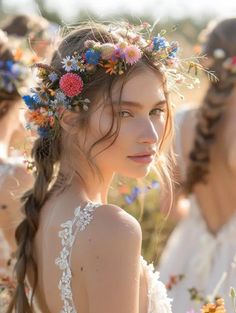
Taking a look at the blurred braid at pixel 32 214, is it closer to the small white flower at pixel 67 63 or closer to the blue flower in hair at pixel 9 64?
the small white flower at pixel 67 63

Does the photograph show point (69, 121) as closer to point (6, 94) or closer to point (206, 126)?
point (6, 94)

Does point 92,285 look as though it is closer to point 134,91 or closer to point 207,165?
point 134,91

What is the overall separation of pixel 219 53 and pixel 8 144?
3.83 ft

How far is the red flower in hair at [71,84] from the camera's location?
8.39ft

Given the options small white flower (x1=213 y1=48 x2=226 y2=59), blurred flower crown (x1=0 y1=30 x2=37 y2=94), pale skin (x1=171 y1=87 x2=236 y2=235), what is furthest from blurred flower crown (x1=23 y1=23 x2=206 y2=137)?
pale skin (x1=171 y1=87 x2=236 y2=235)

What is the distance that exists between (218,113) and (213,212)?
581mm

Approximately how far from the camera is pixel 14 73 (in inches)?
162

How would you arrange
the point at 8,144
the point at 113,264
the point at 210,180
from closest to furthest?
1. the point at 113,264
2. the point at 8,144
3. the point at 210,180

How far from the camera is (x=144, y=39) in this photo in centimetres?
265

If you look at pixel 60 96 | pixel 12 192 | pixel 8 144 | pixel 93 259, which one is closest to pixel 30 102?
pixel 60 96

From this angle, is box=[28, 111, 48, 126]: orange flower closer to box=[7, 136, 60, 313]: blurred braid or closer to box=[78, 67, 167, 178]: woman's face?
box=[7, 136, 60, 313]: blurred braid

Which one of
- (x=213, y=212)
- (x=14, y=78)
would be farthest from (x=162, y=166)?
(x=213, y=212)

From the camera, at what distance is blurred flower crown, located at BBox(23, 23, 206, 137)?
101 inches

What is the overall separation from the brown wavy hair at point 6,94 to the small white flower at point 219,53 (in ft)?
3.36
